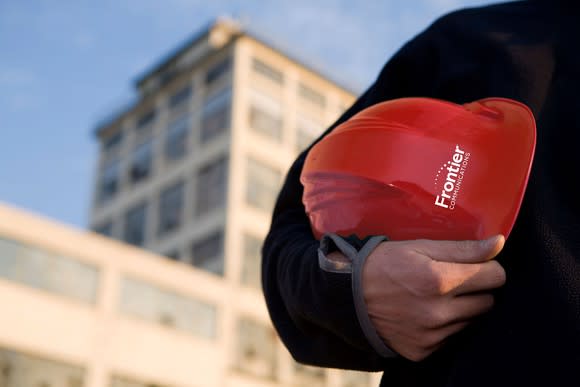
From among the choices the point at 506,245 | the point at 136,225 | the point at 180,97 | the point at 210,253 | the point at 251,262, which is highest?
the point at 180,97

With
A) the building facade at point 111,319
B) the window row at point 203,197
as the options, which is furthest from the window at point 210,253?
the building facade at point 111,319

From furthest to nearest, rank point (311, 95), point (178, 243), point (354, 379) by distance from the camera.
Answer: point (311, 95), point (178, 243), point (354, 379)

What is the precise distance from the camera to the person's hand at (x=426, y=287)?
3.58 feet

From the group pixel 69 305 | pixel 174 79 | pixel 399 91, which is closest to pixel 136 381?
pixel 69 305

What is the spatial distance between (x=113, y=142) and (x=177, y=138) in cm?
494

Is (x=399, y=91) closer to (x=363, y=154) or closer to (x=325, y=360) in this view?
(x=363, y=154)

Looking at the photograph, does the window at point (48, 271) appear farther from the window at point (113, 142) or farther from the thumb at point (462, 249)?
the thumb at point (462, 249)

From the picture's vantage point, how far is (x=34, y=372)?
21.7 meters

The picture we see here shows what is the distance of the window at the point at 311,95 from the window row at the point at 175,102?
3184mm

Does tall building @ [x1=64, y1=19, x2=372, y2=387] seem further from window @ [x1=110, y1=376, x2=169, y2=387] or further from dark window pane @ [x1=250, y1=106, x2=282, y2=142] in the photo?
window @ [x1=110, y1=376, x2=169, y2=387]

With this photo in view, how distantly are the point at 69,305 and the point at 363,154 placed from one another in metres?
22.4

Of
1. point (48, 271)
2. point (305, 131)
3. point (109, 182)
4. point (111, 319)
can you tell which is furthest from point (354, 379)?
point (109, 182)

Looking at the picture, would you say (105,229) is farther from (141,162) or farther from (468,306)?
(468,306)

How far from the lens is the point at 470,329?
1.16 m
